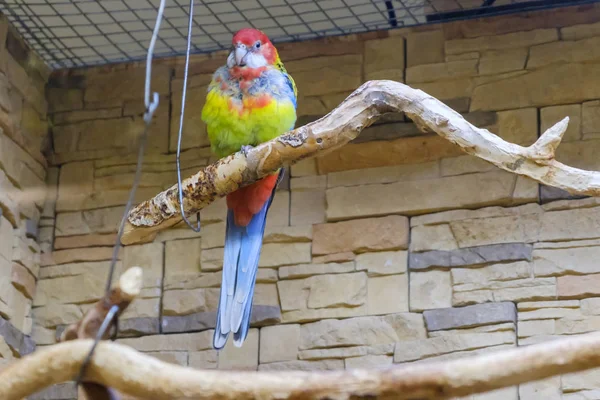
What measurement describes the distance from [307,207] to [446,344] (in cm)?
70

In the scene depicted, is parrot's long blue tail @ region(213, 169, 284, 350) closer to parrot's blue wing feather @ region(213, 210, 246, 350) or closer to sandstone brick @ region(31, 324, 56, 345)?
parrot's blue wing feather @ region(213, 210, 246, 350)

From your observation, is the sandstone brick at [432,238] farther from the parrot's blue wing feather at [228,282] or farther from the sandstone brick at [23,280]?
the sandstone brick at [23,280]

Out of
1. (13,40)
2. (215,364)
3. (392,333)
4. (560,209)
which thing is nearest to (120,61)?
(13,40)

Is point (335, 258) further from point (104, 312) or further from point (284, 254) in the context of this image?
point (104, 312)

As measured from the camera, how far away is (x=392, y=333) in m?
2.88

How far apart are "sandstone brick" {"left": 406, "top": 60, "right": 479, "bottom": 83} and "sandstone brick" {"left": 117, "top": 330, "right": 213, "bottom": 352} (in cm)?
114

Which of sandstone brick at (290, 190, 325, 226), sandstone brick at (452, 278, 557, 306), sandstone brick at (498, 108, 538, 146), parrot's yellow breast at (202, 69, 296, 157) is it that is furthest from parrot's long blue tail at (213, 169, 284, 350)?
sandstone brick at (498, 108, 538, 146)

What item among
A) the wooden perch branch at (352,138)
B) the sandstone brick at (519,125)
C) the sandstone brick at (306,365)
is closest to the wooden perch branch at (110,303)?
the wooden perch branch at (352,138)

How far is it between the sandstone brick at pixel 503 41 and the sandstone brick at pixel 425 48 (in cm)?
3

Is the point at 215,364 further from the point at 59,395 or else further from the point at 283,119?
the point at 283,119

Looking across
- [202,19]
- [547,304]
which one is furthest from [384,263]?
[202,19]

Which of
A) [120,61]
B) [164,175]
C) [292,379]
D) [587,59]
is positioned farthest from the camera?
[120,61]

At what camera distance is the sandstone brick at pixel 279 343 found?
293 centimetres

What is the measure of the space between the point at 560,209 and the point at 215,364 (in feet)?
3.97
